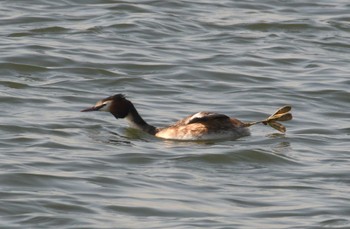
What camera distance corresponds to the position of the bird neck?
53.8ft

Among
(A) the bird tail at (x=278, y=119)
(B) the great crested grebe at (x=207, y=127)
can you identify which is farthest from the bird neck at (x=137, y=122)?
(A) the bird tail at (x=278, y=119)

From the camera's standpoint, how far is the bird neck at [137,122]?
53.8ft

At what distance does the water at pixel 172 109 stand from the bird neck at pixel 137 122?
0.09 meters

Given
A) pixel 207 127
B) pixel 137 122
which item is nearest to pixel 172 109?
pixel 137 122

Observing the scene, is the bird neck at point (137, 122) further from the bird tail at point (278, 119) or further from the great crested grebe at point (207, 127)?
the bird tail at point (278, 119)

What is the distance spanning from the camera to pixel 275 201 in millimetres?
→ 12977

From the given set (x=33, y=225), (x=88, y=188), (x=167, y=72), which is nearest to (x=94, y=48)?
(x=167, y=72)

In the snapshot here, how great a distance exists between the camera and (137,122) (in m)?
16.5

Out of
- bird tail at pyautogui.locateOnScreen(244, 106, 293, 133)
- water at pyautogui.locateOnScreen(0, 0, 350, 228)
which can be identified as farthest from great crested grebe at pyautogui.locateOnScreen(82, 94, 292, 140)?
water at pyautogui.locateOnScreen(0, 0, 350, 228)

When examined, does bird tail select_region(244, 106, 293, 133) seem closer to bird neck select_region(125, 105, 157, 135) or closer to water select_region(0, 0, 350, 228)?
water select_region(0, 0, 350, 228)

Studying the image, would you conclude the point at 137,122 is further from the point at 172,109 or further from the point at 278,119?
the point at 278,119

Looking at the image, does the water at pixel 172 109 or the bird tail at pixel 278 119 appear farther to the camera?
the bird tail at pixel 278 119

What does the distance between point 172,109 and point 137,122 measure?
1.40 m

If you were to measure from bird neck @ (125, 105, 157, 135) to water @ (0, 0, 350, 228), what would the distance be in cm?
9
